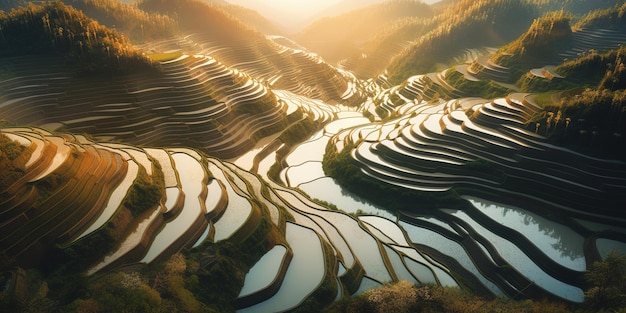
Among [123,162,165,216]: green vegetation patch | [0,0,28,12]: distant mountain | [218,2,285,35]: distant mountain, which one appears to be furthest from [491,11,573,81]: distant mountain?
[0,0,28,12]: distant mountain

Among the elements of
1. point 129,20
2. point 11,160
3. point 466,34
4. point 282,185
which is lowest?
point 282,185

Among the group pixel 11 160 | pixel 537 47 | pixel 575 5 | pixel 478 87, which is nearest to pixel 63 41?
pixel 11 160

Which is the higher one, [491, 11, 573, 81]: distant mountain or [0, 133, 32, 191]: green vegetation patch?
[491, 11, 573, 81]: distant mountain

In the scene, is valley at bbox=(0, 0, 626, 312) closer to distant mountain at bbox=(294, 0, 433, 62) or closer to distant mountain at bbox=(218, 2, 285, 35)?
distant mountain at bbox=(294, 0, 433, 62)

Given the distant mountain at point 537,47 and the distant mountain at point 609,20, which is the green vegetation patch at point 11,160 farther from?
the distant mountain at point 609,20

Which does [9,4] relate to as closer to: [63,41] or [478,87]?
[63,41]

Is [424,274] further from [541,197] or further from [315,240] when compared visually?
[541,197]

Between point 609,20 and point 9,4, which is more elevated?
point 9,4

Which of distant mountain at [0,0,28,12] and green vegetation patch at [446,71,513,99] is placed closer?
green vegetation patch at [446,71,513,99]

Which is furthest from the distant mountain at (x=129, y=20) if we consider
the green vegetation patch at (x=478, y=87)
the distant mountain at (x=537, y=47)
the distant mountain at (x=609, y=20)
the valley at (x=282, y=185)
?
the distant mountain at (x=609, y=20)
